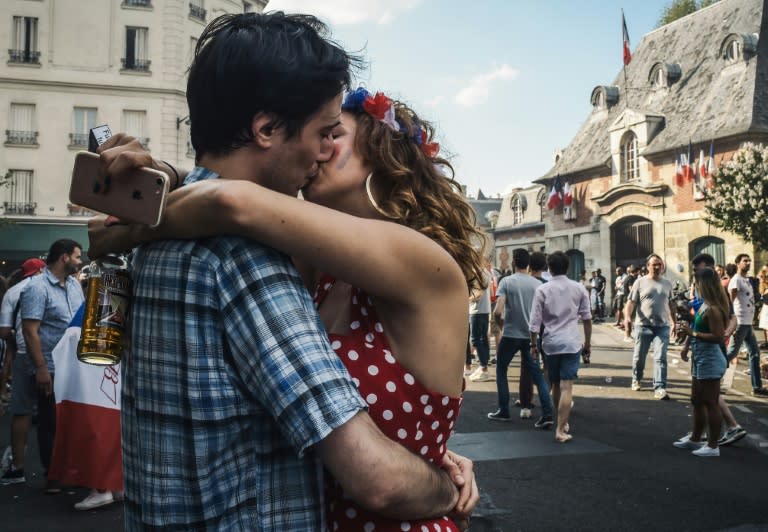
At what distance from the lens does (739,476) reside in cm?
666

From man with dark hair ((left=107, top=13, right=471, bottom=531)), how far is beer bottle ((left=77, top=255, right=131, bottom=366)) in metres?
0.08

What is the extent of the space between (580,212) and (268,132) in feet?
120

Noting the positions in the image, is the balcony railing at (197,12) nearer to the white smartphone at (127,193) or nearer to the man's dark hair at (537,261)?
the man's dark hair at (537,261)

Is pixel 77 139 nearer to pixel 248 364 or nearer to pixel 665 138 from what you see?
pixel 665 138

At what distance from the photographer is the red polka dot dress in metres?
1.52

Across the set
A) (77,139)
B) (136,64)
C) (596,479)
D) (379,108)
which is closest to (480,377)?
(596,479)

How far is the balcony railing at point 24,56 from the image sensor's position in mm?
28406

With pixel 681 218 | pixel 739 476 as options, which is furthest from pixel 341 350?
pixel 681 218

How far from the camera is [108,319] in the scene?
4.90 feet

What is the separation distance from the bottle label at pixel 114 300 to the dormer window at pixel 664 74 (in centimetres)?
3625

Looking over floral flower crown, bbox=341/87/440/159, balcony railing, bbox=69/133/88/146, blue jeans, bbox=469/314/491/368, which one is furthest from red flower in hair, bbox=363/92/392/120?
balcony railing, bbox=69/133/88/146

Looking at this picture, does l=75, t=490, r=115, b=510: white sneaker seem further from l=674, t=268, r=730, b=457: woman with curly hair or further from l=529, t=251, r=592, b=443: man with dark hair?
l=674, t=268, r=730, b=457: woman with curly hair

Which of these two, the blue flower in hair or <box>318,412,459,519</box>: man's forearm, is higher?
the blue flower in hair

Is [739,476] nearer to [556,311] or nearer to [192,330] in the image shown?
[556,311]
